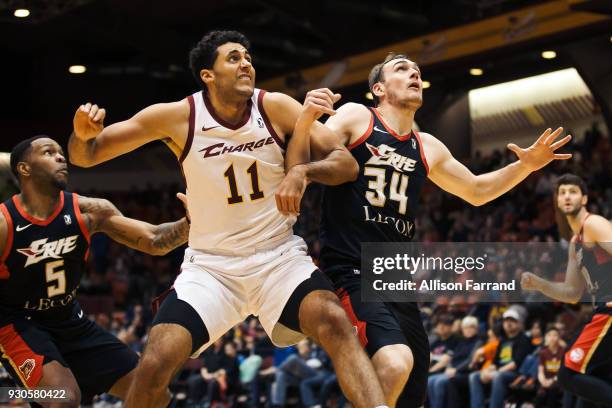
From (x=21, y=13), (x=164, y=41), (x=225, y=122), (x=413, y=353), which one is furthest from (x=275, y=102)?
(x=164, y=41)

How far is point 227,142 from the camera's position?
5348 mm

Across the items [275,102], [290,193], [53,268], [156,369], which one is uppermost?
Result: [275,102]

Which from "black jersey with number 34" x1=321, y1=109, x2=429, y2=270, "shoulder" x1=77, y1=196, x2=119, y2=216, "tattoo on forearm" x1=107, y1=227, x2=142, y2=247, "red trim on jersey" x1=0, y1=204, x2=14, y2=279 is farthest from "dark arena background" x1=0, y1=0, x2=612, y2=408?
"red trim on jersey" x1=0, y1=204, x2=14, y2=279

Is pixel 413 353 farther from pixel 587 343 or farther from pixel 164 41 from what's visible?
pixel 164 41

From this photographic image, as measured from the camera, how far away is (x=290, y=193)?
4863 millimetres

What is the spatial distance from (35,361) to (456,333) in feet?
22.4

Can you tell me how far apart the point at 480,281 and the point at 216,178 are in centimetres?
417

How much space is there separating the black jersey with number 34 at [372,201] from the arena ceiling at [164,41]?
8.37 metres

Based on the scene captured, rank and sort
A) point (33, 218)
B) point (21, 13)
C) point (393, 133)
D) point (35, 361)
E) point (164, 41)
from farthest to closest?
point (164, 41)
point (21, 13)
point (33, 218)
point (35, 361)
point (393, 133)

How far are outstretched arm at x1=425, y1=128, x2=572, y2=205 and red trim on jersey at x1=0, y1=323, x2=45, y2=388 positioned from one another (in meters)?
2.79

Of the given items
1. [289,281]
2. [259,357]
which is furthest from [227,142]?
[259,357]

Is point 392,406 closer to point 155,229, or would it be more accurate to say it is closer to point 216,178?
point 216,178

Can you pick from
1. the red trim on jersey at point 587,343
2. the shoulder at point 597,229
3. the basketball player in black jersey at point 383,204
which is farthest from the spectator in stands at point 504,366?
the basketball player in black jersey at point 383,204

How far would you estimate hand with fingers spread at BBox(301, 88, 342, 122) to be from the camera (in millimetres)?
5102
